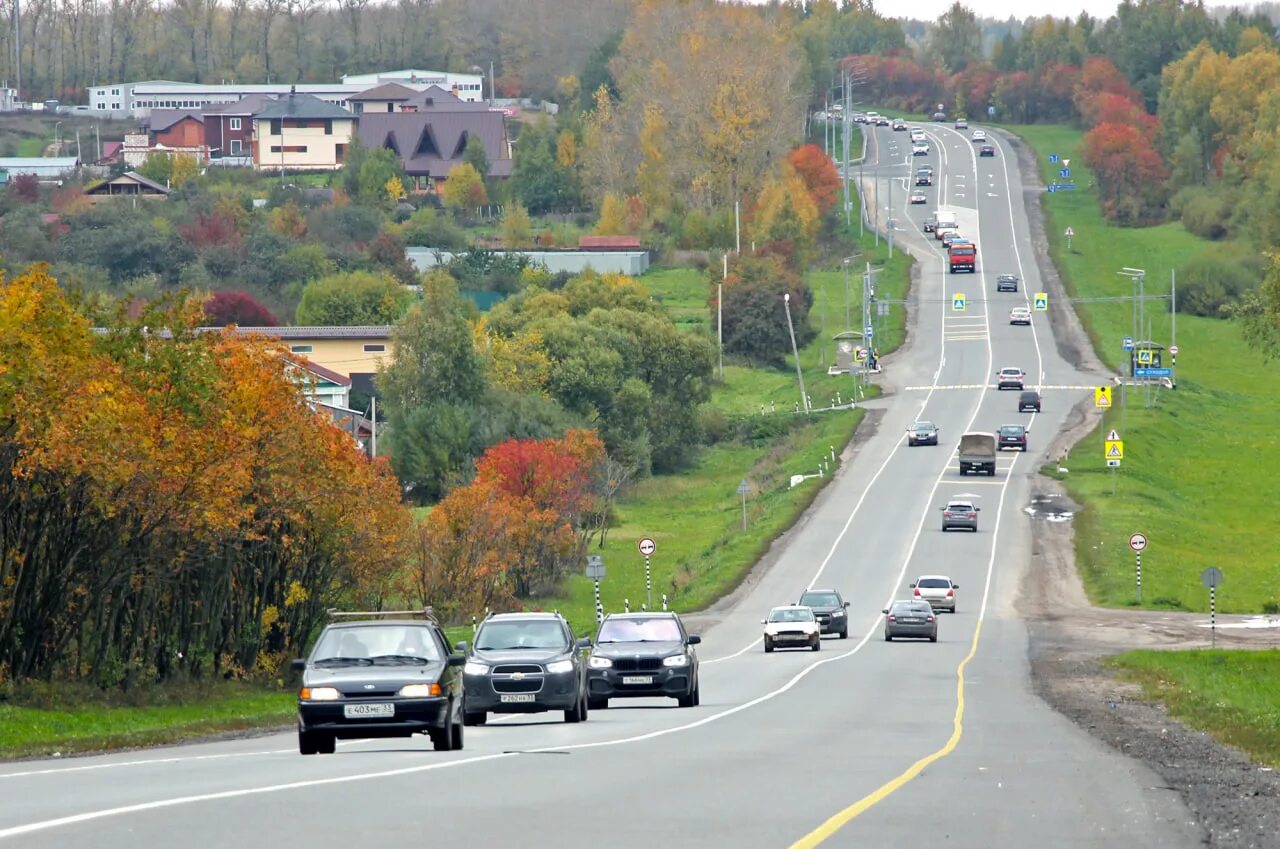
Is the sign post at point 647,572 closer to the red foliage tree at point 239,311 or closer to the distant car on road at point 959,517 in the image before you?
the distant car on road at point 959,517

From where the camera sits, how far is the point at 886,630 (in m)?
52.7

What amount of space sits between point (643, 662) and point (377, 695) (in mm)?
9068

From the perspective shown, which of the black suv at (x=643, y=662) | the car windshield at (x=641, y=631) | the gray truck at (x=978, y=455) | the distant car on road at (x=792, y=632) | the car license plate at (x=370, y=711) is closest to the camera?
the car license plate at (x=370, y=711)

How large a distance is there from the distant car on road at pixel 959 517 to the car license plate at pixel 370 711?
5650 cm

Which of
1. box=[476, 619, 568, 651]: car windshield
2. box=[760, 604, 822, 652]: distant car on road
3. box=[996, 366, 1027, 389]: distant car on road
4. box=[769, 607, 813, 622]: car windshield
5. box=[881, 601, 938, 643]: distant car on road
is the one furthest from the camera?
box=[996, 366, 1027, 389]: distant car on road

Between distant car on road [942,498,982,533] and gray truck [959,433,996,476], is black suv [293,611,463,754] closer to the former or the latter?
distant car on road [942,498,982,533]

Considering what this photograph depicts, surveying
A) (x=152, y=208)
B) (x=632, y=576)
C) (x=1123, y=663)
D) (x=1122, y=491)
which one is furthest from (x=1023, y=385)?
(x=152, y=208)

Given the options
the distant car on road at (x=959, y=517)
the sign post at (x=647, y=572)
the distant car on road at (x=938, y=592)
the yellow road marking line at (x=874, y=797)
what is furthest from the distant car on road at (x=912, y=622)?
the distant car on road at (x=959, y=517)

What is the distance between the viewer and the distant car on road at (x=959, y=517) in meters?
75.3

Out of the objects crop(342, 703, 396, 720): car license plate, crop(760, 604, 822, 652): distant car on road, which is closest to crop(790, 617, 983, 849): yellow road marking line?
crop(342, 703, 396, 720): car license plate

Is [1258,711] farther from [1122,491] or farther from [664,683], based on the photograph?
[1122,491]

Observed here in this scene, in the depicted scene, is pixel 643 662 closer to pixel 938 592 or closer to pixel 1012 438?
pixel 938 592

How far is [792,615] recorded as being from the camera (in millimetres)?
48844

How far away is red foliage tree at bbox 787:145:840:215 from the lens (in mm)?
166375
